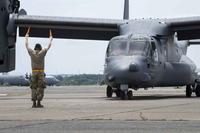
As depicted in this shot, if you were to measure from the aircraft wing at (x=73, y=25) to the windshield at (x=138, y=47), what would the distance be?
3.55m

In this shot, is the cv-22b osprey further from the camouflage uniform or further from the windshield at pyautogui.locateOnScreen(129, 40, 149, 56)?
the camouflage uniform

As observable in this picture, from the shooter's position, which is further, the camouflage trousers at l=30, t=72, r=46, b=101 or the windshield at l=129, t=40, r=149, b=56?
the windshield at l=129, t=40, r=149, b=56

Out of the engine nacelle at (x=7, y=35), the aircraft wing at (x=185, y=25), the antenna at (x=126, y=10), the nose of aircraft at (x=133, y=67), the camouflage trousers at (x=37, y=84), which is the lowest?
the camouflage trousers at (x=37, y=84)

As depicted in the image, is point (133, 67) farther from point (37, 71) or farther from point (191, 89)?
point (191, 89)

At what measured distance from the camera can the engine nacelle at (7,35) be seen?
7.14 m

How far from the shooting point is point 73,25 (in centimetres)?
2870

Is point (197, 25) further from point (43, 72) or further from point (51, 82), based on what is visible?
point (51, 82)

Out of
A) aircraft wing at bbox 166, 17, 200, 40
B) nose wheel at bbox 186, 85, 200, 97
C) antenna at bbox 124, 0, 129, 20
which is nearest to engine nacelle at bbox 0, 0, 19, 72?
aircraft wing at bbox 166, 17, 200, 40

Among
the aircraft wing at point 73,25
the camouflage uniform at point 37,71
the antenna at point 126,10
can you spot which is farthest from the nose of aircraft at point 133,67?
the antenna at point 126,10

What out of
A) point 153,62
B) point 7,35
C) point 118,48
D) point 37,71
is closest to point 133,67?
point 118,48

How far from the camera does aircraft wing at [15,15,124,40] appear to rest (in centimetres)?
2735

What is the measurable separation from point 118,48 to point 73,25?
7.12 meters

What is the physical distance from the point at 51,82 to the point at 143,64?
89776mm

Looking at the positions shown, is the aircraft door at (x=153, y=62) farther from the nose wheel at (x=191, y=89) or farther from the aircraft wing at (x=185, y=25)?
the nose wheel at (x=191, y=89)
